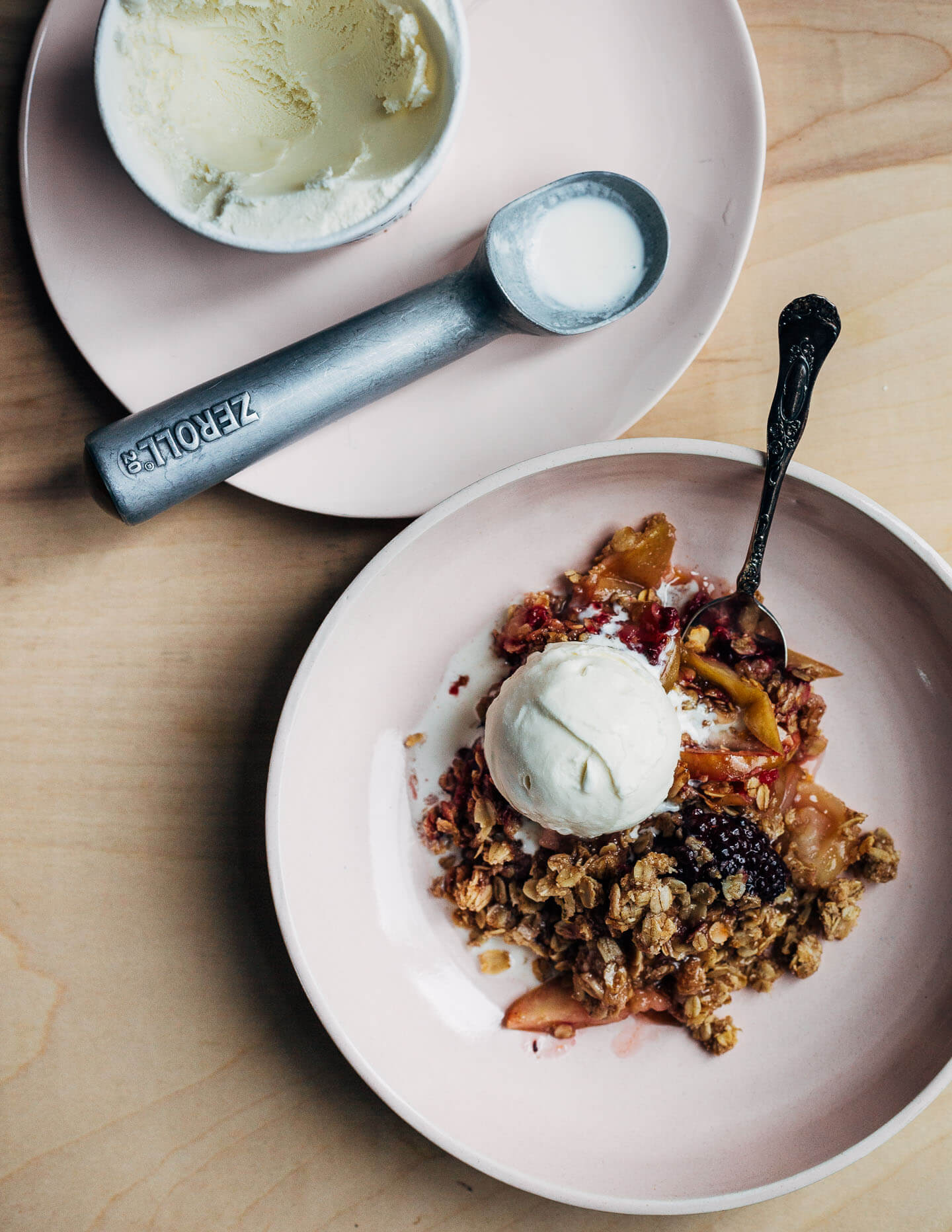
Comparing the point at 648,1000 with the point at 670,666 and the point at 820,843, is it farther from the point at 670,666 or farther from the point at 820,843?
the point at 670,666

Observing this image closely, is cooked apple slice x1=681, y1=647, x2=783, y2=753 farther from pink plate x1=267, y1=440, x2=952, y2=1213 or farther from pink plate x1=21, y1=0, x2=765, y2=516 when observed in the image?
pink plate x1=21, y1=0, x2=765, y2=516

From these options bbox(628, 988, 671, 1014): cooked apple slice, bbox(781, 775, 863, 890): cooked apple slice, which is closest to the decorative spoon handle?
bbox(781, 775, 863, 890): cooked apple slice

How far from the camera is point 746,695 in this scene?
99 cm

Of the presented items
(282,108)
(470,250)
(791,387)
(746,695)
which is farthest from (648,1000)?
(282,108)

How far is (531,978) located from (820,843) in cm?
38

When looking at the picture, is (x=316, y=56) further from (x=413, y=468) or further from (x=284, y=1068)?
(x=284, y=1068)

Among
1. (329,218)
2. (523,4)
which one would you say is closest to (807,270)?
(523,4)

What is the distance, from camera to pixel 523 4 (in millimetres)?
931

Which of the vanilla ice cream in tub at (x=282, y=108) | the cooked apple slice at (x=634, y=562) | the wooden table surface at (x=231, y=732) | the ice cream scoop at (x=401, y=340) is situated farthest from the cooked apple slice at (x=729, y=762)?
the vanilla ice cream in tub at (x=282, y=108)

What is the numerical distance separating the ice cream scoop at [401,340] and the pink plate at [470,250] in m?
0.04

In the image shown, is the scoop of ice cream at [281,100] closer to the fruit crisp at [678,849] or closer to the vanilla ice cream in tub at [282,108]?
the vanilla ice cream in tub at [282,108]

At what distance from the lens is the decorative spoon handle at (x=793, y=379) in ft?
2.95

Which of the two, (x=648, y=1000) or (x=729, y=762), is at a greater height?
(x=729, y=762)

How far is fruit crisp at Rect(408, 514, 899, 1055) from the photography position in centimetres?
96
